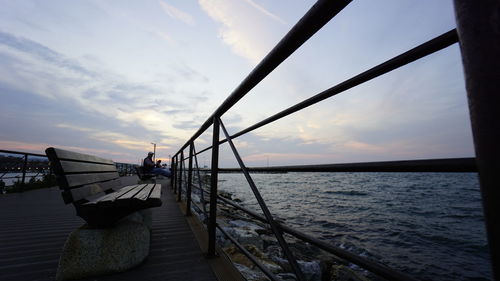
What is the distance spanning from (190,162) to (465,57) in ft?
10.2

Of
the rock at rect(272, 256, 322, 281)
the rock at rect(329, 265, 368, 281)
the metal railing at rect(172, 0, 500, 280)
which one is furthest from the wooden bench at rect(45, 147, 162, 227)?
the rock at rect(329, 265, 368, 281)

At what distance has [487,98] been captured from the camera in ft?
1.05

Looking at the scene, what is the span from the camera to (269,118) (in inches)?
45.0

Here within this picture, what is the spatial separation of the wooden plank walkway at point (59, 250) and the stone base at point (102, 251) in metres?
0.07

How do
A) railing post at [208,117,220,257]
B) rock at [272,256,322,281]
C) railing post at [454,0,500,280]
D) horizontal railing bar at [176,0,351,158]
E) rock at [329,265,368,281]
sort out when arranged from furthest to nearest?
1. rock at [329,265,368,281]
2. rock at [272,256,322,281]
3. railing post at [208,117,220,257]
4. horizontal railing bar at [176,0,351,158]
5. railing post at [454,0,500,280]

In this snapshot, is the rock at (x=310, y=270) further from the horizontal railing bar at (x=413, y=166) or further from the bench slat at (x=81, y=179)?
the horizontal railing bar at (x=413, y=166)

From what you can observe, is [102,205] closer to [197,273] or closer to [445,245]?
[197,273]

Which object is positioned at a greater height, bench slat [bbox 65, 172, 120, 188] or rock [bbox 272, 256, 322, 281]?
bench slat [bbox 65, 172, 120, 188]

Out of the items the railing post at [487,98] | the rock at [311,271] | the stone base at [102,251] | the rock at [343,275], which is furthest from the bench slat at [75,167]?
the rock at [343,275]

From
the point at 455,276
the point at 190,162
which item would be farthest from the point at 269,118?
the point at 455,276

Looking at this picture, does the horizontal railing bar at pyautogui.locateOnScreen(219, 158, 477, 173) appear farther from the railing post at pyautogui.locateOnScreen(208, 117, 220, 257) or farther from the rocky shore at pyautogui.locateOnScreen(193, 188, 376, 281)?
the rocky shore at pyautogui.locateOnScreen(193, 188, 376, 281)

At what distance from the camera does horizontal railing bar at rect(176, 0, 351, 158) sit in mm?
694

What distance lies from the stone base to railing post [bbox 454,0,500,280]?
74.7 inches

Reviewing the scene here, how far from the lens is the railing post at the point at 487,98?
0.31 m
